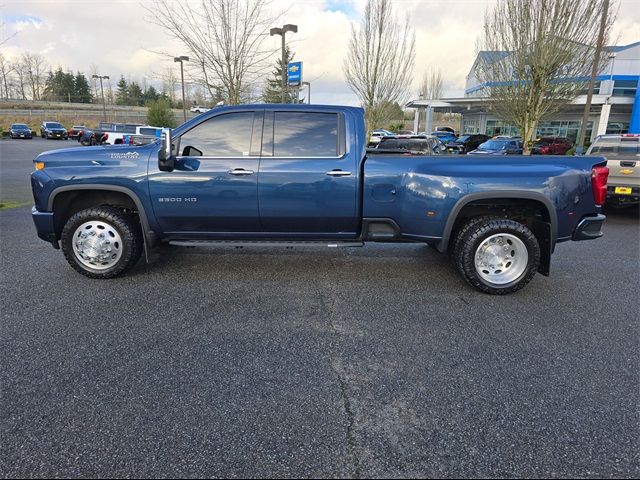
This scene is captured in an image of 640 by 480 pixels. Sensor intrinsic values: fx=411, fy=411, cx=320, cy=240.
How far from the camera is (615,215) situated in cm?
912

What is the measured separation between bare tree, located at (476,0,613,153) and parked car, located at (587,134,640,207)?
18.9 feet

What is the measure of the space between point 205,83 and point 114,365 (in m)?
9.44

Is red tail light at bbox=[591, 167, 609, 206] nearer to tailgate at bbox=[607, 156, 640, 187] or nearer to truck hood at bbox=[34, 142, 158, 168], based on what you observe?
truck hood at bbox=[34, 142, 158, 168]

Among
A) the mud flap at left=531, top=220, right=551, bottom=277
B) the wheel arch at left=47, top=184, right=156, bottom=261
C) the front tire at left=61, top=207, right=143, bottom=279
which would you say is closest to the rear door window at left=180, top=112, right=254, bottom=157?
the wheel arch at left=47, top=184, right=156, bottom=261

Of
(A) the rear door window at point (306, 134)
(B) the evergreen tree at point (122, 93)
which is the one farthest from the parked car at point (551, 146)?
(B) the evergreen tree at point (122, 93)

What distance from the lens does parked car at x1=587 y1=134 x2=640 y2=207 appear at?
7.98 metres

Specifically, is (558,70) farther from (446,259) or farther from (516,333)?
(516,333)

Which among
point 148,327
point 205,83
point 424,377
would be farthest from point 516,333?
point 205,83

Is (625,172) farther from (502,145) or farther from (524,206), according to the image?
(502,145)

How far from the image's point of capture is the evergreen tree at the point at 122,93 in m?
82.4

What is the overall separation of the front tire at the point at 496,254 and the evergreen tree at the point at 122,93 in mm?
91862

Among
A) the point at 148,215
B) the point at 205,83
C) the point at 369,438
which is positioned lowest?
the point at 369,438

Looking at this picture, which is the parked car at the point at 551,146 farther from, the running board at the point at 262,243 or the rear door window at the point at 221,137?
the rear door window at the point at 221,137

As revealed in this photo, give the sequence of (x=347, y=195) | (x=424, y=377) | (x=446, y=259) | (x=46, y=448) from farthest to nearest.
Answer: (x=446, y=259) < (x=347, y=195) < (x=424, y=377) < (x=46, y=448)
